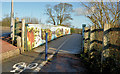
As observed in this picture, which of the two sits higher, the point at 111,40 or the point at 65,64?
the point at 111,40

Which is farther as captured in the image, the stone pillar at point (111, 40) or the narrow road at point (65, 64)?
the narrow road at point (65, 64)

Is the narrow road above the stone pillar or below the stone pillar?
below

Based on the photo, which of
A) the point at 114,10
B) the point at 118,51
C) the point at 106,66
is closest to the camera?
the point at 118,51

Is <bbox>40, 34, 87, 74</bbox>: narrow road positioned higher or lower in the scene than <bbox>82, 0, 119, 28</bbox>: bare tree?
lower

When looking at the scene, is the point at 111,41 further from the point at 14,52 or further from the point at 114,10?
the point at 14,52

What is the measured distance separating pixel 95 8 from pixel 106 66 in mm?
3467

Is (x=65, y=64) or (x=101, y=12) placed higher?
(x=101, y=12)

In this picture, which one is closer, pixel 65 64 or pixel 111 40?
pixel 111 40

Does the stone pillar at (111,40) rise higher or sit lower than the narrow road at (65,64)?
higher

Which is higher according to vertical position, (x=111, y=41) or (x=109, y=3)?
(x=109, y=3)

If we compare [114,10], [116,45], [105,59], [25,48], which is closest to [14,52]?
[25,48]

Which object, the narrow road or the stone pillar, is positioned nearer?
the stone pillar

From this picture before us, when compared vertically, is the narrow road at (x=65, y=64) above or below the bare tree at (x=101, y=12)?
below

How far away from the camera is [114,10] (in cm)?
484
